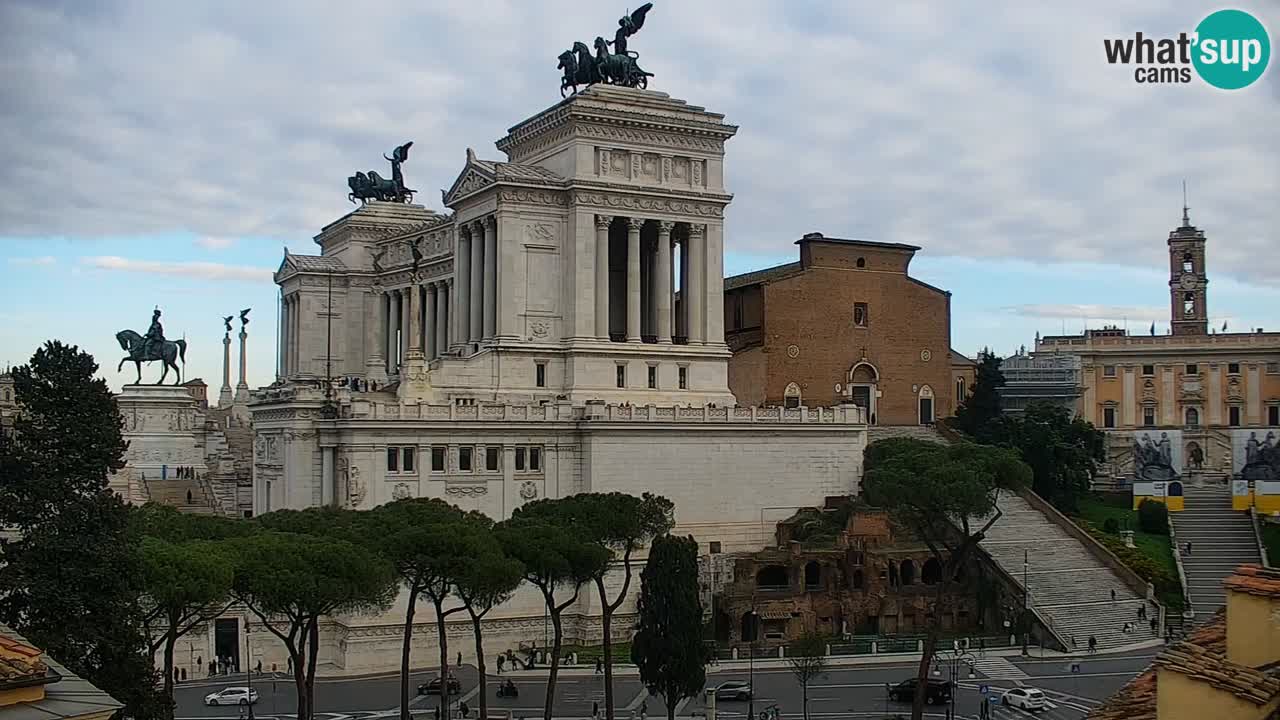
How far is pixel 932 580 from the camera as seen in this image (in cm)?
6906

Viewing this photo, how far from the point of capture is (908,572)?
2660 inches

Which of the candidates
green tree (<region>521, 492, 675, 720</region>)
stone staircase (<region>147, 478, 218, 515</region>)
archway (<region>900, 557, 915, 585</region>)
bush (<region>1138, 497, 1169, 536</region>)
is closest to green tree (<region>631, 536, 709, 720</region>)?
green tree (<region>521, 492, 675, 720</region>)

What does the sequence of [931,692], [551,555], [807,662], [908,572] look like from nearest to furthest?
[551,555] → [807,662] → [931,692] → [908,572]

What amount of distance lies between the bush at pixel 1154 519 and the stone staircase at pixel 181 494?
54367 millimetres

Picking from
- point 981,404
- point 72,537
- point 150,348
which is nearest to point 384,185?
point 150,348

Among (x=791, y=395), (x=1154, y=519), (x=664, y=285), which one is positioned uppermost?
(x=664, y=285)

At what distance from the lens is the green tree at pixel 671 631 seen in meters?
→ 46.5

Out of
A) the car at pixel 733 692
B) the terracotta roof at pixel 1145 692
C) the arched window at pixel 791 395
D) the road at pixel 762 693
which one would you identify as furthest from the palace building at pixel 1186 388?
the terracotta roof at pixel 1145 692

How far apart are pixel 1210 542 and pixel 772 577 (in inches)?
1130

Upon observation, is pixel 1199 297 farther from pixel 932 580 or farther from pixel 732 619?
pixel 732 619

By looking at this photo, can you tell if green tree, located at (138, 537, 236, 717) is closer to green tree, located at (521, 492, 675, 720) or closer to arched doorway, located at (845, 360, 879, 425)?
green tree, located at (521, 492, 675, 720)

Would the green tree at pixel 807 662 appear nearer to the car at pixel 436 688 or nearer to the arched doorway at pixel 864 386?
the car at pixel 436 688

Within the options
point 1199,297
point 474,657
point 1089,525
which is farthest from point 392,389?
point 1199,297

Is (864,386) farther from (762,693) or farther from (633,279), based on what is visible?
(762,693)
